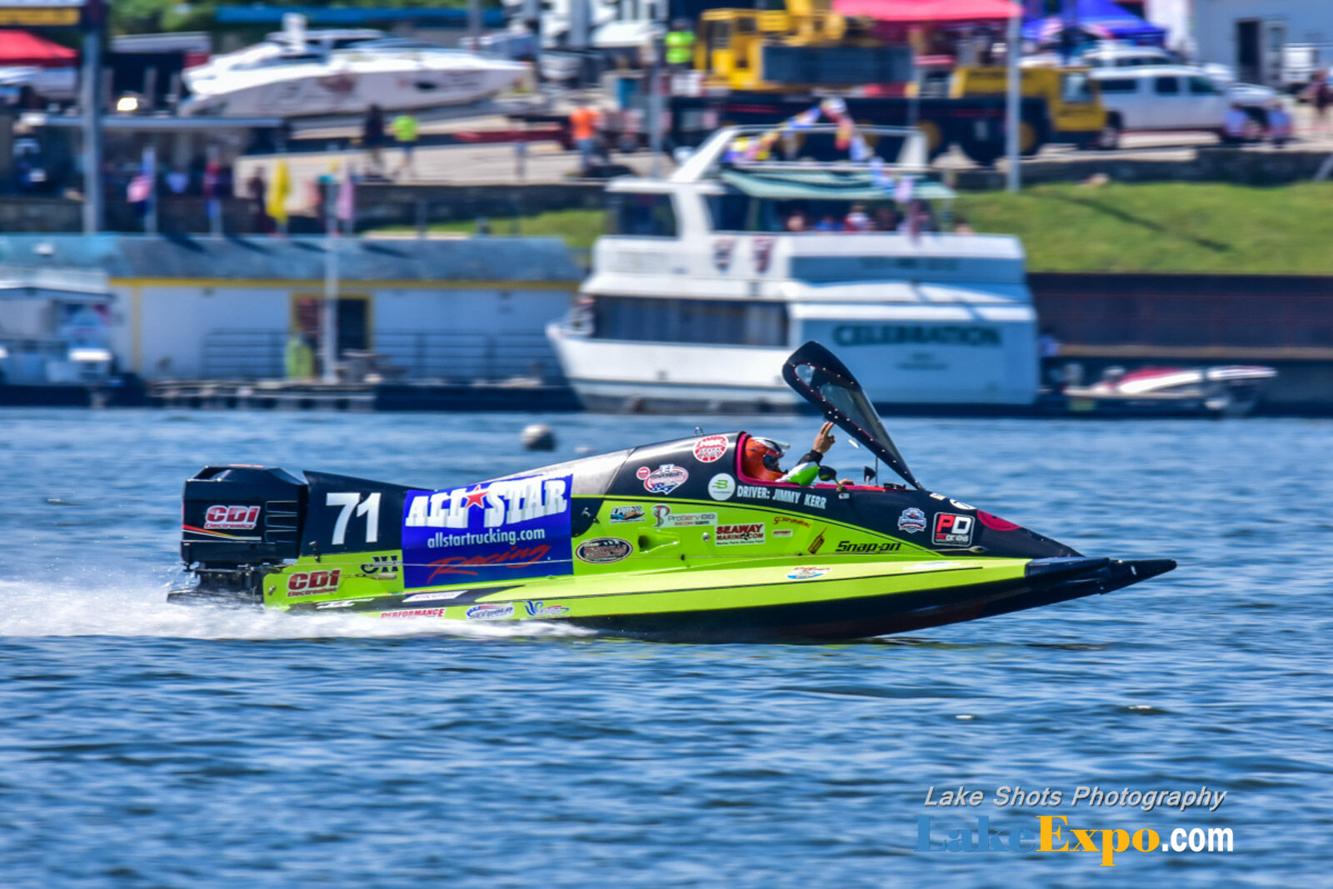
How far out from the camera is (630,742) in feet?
35.6

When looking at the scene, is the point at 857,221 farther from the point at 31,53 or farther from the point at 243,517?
the point at 243,517

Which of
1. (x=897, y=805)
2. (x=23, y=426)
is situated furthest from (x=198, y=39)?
(x=897, y=805)

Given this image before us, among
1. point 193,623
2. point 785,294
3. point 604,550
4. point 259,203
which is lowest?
point 193,623

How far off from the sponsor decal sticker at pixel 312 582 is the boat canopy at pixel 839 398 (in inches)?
137

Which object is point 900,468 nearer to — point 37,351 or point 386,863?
point 386,863

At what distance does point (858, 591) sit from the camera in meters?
12.8

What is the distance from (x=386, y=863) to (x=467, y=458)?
734 inches

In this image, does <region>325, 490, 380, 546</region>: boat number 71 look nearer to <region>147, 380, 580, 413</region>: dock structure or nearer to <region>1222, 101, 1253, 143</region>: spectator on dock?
<region>147, 380, 580, 413</region>: dock structure

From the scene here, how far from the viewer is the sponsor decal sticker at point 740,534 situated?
13117mm

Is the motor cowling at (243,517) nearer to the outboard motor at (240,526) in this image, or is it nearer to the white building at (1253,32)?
the outboard motor at (240,526)

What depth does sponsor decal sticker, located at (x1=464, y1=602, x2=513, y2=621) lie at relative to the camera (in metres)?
13.3

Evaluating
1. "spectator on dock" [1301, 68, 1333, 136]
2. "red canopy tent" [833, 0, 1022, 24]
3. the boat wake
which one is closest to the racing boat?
the boat wake

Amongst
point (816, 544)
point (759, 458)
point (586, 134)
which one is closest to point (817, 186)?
point (586, 134)

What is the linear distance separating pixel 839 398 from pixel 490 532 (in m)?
2.58
